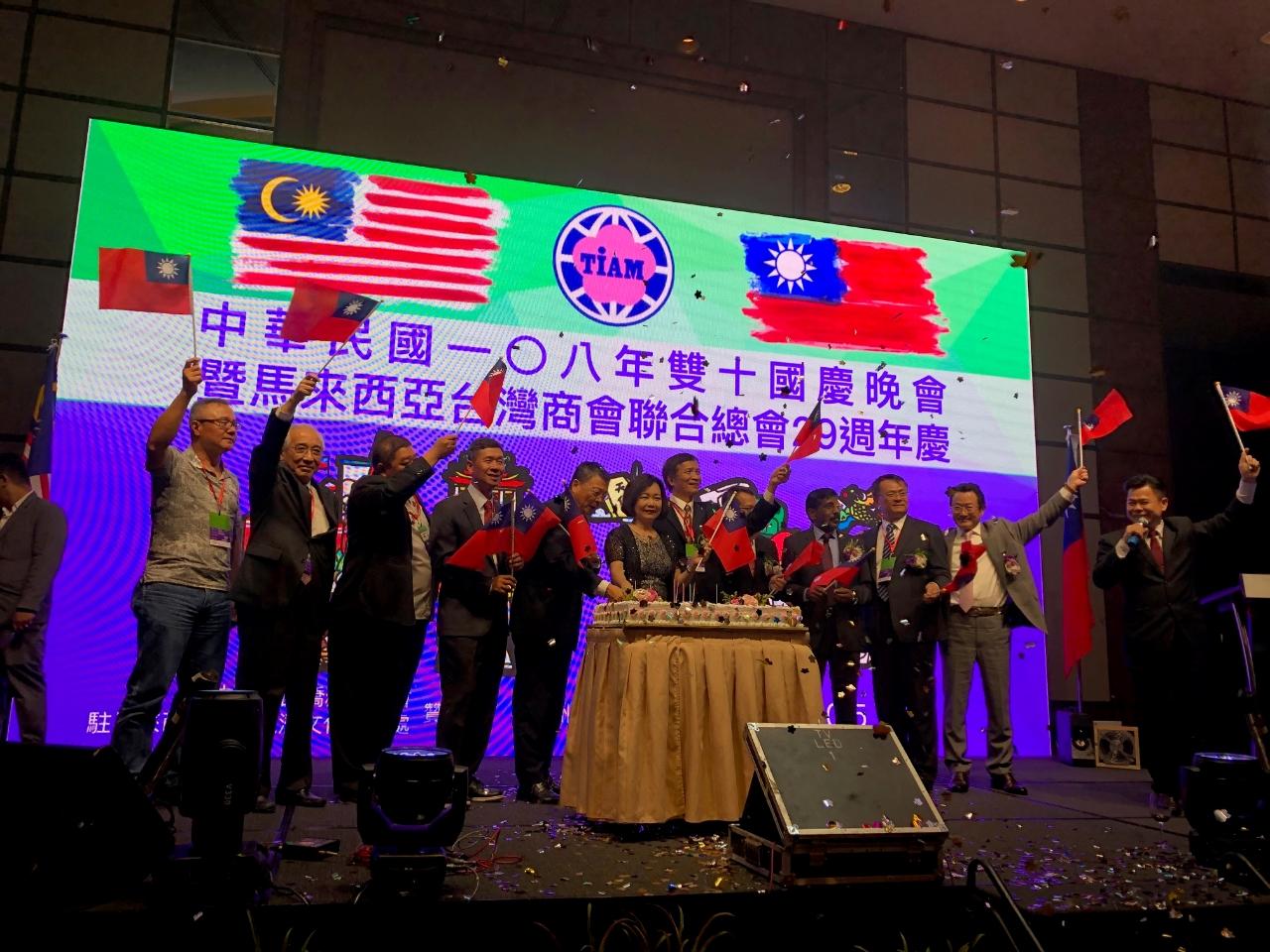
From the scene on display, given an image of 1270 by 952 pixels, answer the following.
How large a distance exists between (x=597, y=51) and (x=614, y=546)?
4.15 m

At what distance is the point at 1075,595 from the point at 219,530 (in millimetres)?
5086

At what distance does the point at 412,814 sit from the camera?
8.00ft

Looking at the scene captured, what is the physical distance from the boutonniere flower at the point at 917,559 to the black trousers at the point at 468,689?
6.63 ft

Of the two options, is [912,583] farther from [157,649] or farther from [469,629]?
[157,649]

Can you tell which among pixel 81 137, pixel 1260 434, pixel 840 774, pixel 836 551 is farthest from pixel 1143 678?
pixel 81 137

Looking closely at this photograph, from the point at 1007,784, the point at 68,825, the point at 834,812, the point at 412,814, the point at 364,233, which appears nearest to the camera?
the point at 68,825

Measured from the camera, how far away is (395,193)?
591cm

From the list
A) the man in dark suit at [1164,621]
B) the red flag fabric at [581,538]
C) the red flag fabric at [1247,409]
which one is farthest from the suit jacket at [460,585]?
the red flag fabric at [1247,409]

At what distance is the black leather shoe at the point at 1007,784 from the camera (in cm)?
463

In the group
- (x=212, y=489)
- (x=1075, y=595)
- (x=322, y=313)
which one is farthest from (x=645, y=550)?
(x=1075, y=595)

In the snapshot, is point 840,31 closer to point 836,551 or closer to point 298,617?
point 836,551

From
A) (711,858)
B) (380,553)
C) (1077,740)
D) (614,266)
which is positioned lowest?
(711,858)

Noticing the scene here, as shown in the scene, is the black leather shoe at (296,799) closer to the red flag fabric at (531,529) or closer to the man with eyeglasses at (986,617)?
the red flag fabric at (531,529)

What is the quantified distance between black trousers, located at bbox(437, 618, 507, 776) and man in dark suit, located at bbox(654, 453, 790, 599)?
2.75 ft
